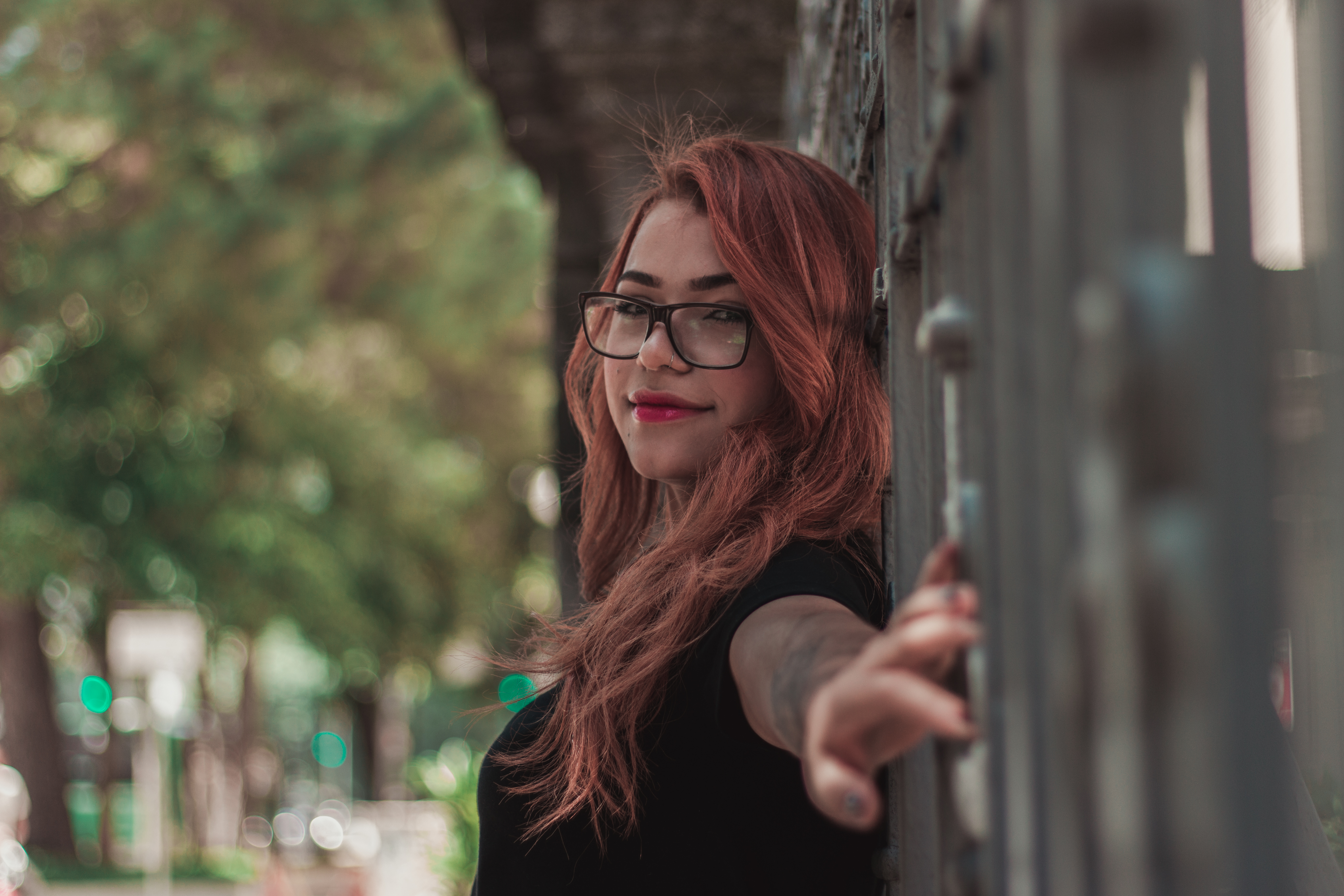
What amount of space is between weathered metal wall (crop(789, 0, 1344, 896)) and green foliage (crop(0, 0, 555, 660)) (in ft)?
33.3

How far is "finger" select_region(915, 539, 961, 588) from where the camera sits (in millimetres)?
901

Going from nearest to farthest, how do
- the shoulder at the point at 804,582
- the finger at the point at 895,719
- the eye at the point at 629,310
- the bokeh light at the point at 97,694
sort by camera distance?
the finger at the point at 895,719 < the shoulder at the point at 804,582 < the eye at the point at 629,310 < the bokeh light at the point at 97,694

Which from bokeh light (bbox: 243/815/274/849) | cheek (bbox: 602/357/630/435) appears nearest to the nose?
cheek (bbox: 602/357/630/435)

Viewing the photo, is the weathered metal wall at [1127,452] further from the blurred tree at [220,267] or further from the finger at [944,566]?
the blurred tree at [220,267]

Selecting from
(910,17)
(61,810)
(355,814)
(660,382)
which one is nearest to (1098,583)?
(910,17)

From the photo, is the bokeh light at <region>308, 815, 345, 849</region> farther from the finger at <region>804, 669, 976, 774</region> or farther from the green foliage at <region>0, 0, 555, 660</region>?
the finger at <region>804, 669, 976, 774</region>

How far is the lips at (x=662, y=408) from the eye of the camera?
6.14 ft

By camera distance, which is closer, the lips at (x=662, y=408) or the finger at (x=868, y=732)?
the finger at (x=868, y=732)

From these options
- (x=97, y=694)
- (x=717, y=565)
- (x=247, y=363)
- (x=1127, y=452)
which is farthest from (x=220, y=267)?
(x=1127, y=452)

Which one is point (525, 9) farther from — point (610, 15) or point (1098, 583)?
point (1098, 583)

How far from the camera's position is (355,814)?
70.0ft

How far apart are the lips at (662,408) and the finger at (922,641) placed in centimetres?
104

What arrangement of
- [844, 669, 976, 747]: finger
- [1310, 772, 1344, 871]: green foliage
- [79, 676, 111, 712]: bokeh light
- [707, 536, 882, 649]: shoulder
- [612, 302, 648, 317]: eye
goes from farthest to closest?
[79, 676, 111, 712]: bokeh light
[612, 302, 648, 317]: eye
[1310, 772, 1344, 871]: green foliage
[707, 536, 882, 649]: shoulder
[844, 669, 976, 747]: finger

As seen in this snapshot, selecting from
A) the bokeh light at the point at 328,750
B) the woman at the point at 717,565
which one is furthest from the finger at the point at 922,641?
the bokeh light at the point at 328,750
